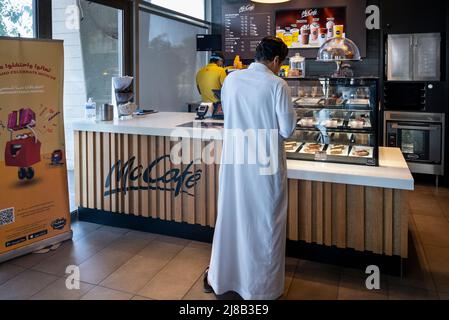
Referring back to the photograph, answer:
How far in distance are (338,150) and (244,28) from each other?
14.1 feet

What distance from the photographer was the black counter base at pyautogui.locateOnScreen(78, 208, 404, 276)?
2971mm

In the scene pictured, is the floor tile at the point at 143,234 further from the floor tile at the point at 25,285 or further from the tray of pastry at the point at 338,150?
the tray of pastry at the point at 338,150

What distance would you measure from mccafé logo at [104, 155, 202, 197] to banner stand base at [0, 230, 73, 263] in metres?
0.56

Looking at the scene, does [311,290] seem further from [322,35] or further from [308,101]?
[322,35]

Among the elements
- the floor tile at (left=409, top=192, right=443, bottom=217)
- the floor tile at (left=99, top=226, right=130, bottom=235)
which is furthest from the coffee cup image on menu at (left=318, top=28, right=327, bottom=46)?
the floor tile at (left=99, top=226, right=130, bottom=235)

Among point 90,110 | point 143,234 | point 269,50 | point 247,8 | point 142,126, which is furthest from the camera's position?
point 247,8

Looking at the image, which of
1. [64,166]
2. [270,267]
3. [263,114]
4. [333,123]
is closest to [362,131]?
[333,123]

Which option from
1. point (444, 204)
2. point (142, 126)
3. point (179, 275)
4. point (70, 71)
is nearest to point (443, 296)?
point (179, 275)

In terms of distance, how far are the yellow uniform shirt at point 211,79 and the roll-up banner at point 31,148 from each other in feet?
8.54

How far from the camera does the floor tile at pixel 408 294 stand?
264cm

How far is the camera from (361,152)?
10.1 feet

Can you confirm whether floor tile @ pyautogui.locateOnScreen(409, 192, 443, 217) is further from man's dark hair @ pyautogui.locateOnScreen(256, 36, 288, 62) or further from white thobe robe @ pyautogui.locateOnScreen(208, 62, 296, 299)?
man's dark hair @ pyautogui.locateOnScreen(256, 36, 288, 62)

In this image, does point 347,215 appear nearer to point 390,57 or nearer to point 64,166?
point 64,166

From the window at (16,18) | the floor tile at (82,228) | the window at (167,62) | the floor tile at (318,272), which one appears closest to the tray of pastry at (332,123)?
the floor tile at (318,272)
